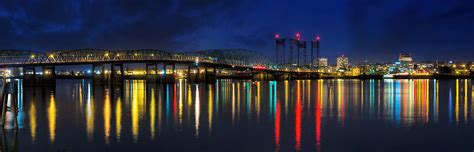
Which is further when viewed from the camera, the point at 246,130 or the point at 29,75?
the point at 29,75

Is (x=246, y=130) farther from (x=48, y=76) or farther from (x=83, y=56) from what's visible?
(x=83, y=56)

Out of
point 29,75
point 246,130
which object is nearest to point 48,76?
point 29,75

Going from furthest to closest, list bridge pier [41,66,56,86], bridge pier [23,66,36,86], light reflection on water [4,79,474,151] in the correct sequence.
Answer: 1. bridge pier [41,66,56,86]
2. bridge pier [23,66,36,86]
3. light reflection on water [4,79,474,151]

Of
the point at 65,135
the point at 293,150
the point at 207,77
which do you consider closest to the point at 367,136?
the point at 293,150

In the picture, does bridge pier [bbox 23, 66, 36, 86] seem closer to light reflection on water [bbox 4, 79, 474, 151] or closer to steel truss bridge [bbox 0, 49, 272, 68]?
steel truss bridge [bbox 0, 49, 272, 68]

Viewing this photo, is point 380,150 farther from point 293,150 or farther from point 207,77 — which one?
point 207,77

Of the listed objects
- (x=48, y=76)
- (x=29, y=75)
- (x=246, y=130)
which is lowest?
(x=246, y=130)

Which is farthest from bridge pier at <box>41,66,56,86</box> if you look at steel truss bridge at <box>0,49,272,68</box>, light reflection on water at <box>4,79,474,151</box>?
light reflection on water at <box>4,79,474,151</box>

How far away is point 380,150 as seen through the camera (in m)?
22.3

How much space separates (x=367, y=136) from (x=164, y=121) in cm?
1363

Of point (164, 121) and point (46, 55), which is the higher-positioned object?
point (46, 55)

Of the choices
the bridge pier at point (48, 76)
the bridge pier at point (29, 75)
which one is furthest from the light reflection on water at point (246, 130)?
the bridge pier at point (29, 75)

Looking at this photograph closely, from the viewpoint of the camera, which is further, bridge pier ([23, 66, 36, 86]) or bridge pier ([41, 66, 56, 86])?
bridge pier ([41, 66, 56, 86])

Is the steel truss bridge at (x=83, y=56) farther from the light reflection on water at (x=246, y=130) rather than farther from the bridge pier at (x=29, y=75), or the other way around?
the light reflection on water at (x=246, y=130)
